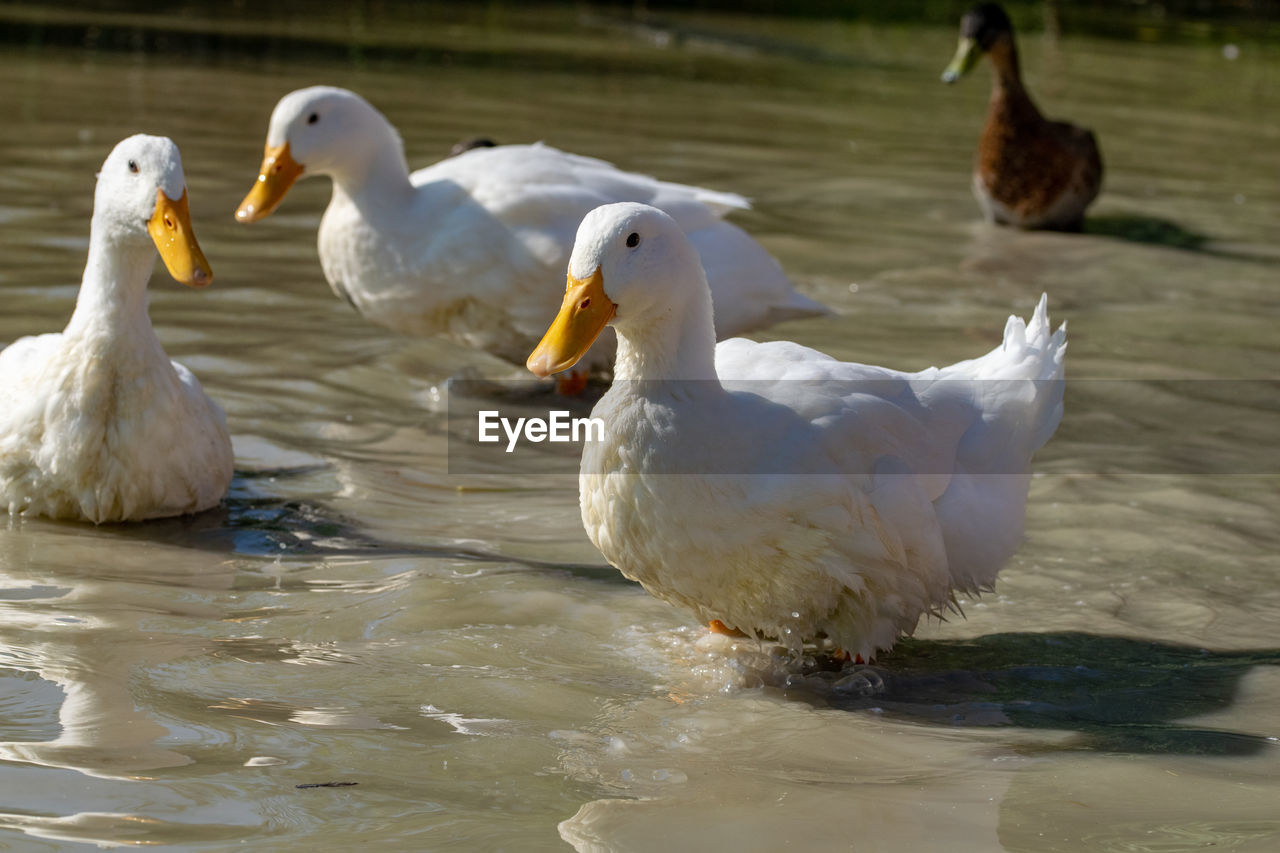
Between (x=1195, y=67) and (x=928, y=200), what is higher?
(x=1195, y=67)

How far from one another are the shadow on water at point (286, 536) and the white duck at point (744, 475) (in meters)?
0.84

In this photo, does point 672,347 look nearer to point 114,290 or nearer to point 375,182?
point 114,290

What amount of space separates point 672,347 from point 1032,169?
5.86 meters

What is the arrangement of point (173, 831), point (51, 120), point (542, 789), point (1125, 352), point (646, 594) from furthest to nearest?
point (51, 120)
point (1125, 352)
point (646, 594)
point (542, 789)
point (173, 831)

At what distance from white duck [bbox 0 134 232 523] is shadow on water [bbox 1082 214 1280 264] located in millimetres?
5907

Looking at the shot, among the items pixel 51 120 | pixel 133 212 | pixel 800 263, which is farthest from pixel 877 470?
pixel 51 120

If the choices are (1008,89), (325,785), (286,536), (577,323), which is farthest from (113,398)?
(1008,89)

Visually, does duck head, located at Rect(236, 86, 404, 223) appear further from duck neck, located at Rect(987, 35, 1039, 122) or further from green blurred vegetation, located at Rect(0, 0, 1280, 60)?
green blurred vegetation, located at Rect(0, 0, 1280, 60)

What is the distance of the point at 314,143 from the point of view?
18.9ft

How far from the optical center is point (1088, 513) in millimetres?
4824

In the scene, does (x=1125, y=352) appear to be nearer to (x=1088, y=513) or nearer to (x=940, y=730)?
(x=1088, y=513)

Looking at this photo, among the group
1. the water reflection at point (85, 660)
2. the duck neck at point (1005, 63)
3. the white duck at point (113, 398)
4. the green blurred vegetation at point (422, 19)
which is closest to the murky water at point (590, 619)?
the water reflection at point (85, 660)

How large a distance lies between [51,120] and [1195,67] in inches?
434

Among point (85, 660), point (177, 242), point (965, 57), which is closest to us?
point (85, 660)
